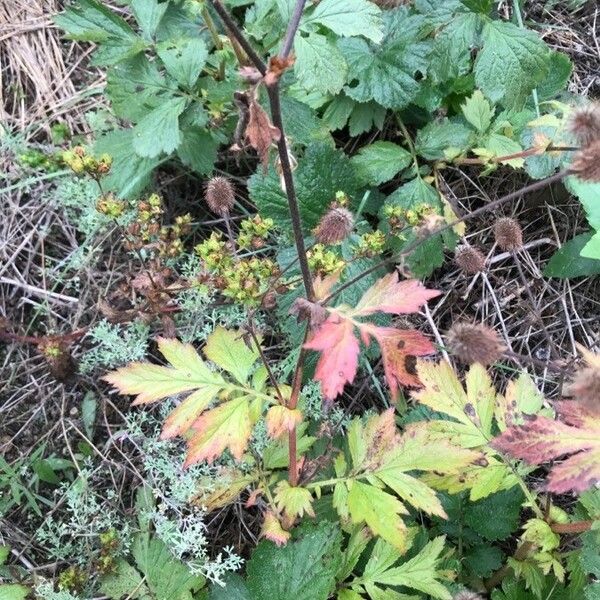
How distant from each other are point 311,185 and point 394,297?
861mm

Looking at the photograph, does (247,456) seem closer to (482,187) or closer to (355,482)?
(355,482)

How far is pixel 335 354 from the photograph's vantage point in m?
1.36

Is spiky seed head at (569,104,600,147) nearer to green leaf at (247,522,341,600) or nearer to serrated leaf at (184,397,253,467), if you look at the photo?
serrated leaf at (184,397,253,467)

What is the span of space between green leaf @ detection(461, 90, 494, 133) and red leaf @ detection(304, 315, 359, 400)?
3.86ft

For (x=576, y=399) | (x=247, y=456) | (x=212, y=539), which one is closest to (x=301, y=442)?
(x=247, y=456)

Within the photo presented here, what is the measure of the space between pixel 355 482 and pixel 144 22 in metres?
1.59

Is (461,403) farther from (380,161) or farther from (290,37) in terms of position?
(290,37)

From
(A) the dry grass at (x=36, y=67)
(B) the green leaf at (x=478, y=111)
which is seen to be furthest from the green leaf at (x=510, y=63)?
(A) the dry grass at (x=36, y=67)

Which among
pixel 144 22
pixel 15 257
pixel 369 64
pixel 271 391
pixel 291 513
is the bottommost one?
pixel 291 513

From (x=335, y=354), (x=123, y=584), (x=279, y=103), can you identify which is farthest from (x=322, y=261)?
(x=123, y=584)

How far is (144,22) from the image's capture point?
2174 mm

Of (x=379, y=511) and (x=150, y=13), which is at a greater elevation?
(x=150, y=13)

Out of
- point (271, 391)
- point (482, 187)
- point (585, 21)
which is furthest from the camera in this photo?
point (585, 21)

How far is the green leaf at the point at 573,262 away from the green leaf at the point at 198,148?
1236 mm
